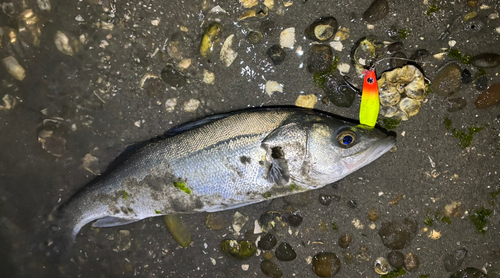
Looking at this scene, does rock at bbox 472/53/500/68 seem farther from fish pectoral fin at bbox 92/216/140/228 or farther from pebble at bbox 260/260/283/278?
fish pectoral fin at bbox 92/216/140/228

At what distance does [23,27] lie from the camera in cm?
275

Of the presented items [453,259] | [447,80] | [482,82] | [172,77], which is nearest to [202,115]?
[172,77]

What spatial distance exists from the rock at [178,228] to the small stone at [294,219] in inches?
48.8

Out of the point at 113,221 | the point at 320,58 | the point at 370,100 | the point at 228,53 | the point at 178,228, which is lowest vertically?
the point at 178,228

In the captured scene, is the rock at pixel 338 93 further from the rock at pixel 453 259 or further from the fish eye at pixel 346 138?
the rock at pixel 453 259

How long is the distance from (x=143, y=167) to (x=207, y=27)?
1.66 metres

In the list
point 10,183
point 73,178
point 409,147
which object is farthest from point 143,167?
point 409,147

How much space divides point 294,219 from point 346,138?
3.94ft

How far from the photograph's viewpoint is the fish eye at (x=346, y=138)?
90.5 inches

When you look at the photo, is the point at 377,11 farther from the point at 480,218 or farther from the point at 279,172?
the point at 480,218

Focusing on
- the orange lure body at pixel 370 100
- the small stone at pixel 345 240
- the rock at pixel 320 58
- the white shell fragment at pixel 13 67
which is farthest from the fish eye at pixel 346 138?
the white shell fragment at pixel 13 67

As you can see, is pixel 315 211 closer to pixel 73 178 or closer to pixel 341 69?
pixel 341 69

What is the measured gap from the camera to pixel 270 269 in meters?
3.02

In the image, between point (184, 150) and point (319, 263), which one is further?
point (319, 263)
